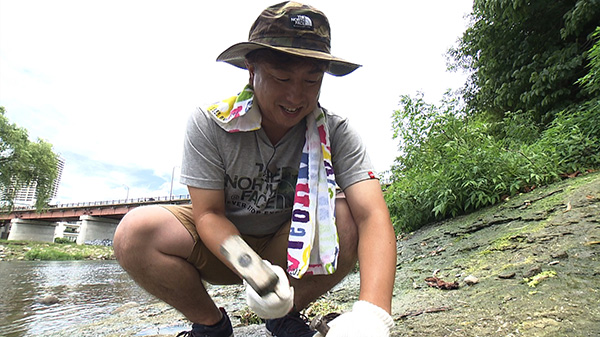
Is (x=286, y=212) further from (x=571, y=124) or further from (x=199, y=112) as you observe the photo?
(x=571, y=124)

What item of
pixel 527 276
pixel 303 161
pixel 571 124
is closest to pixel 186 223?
pixel 303 161

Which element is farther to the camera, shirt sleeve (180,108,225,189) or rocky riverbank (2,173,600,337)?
shirt sleeve (180,108,225,189)

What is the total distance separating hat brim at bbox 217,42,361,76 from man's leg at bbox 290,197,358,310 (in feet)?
2.02

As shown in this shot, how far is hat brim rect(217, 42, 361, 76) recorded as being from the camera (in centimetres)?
129

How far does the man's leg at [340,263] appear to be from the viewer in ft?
5.13

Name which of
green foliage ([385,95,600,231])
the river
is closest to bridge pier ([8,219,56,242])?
the river

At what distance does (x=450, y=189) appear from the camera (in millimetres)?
3865

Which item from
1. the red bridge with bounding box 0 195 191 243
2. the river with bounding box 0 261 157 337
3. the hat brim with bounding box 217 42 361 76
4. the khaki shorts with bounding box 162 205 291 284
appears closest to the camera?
the hat brim with bounding box 217 42 361 76

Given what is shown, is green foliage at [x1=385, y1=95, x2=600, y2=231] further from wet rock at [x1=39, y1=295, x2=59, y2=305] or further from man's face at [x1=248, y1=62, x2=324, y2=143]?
wet rock at [x1=39, y1=295, x2=59, y2=305]

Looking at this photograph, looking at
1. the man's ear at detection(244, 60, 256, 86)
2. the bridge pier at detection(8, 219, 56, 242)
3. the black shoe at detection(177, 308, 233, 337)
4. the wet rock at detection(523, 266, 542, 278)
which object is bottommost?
the bridge pier at detection(8, 219, 56, 242)

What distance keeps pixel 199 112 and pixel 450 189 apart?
320cm

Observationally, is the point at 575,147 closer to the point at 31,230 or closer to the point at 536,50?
the point at 536,50

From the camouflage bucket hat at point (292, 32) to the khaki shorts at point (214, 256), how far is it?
0.78m

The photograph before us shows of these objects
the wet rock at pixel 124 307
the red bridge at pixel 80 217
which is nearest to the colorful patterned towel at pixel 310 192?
the wet rock at pixel 124 307
